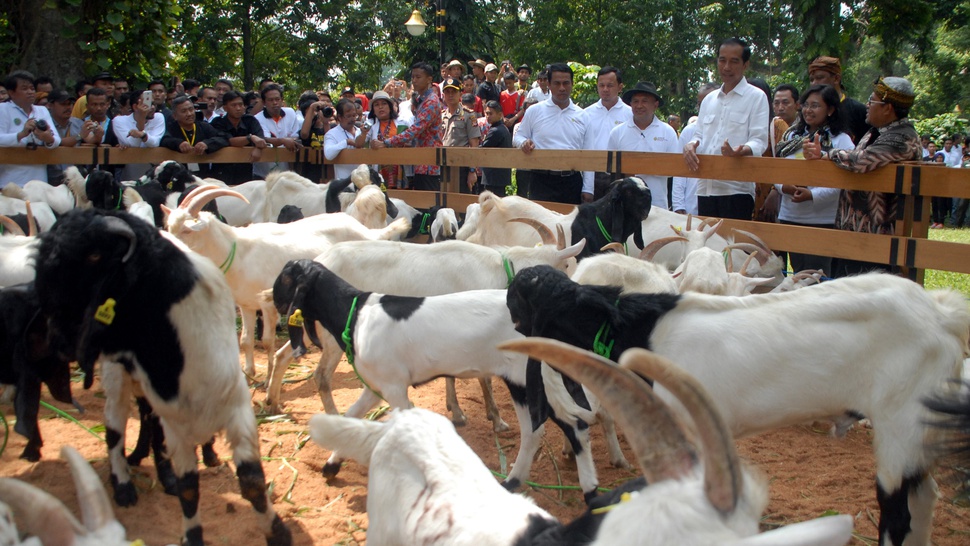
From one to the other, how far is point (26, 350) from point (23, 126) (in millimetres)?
6555

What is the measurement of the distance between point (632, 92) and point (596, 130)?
0.75 metres

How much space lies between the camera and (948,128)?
22.4 m

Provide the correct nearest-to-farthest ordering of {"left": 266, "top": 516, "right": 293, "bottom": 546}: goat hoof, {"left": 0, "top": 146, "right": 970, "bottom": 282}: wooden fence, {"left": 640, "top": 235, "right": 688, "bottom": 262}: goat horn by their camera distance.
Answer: {"left": 266, "top": 516, "right": 293, "bottom": 546}: goat hoof
{"left": 0, "top": 146, "right": 970, "bottom": 282}: wooden fence
{"left": 640, "top": 235, "right": 688, "bottom": 262}: goat horn

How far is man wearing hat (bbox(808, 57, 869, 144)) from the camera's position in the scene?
21.4 feet

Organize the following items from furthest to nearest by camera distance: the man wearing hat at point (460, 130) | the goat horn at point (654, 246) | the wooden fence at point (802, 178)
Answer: the man wearing hat at point (460, 130)
the goat horn at point (654, 246)
the wooden fence at point (802, 178)

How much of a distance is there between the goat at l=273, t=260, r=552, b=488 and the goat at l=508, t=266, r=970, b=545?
756 mm

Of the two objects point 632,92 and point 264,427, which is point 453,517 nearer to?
point 264,427

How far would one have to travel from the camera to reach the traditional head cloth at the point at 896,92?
5371 mm

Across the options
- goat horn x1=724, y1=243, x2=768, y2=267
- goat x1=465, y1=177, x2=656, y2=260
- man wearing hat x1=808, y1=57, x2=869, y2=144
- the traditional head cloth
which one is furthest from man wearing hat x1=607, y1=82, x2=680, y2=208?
the traditional head cloth

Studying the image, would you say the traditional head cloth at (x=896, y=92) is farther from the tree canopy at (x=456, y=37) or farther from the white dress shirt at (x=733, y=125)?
the tree canopy at (x=456, y=37)

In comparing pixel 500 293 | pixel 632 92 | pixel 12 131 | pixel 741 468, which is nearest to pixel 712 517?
pixel 741 468

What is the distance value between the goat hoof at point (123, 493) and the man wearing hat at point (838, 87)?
6049 mm

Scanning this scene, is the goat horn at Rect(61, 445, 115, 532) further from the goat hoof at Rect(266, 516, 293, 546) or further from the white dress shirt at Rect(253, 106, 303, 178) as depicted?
the white dress shirt at Rect(253, 106, 303, 178)

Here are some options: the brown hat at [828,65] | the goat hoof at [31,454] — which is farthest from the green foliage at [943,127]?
the goat hoof at [31,454]
